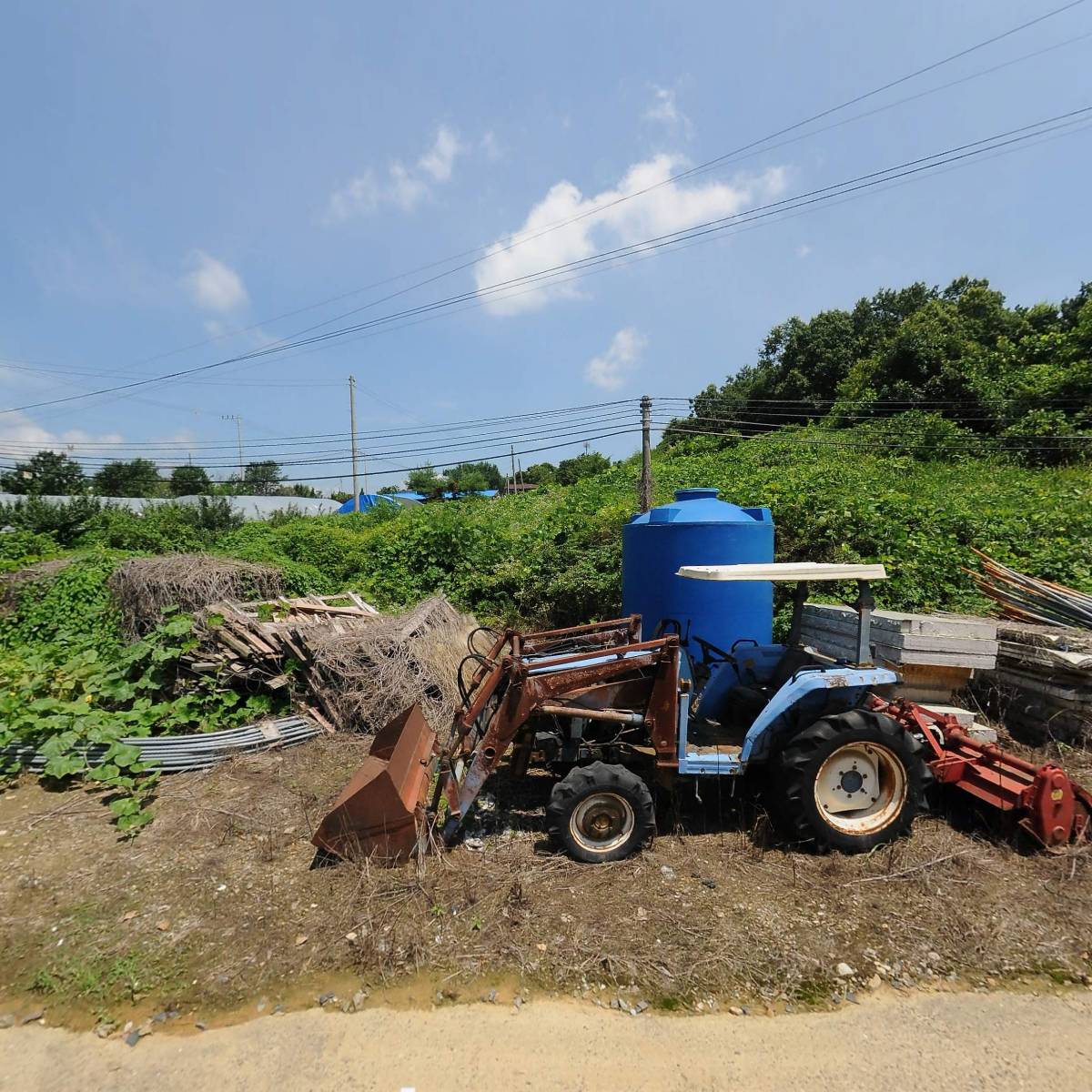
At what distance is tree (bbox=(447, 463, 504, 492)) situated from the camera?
61188mm

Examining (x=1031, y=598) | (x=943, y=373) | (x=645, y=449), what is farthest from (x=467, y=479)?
(x=1031, y=598)

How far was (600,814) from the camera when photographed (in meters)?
3.74

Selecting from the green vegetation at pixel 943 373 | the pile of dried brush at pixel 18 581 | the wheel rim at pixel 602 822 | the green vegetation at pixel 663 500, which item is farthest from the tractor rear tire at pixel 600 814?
the green vegetation at pixel 943 373

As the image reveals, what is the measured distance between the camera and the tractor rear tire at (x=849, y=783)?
367 centimetres

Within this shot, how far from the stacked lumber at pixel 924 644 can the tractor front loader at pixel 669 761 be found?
72 cm

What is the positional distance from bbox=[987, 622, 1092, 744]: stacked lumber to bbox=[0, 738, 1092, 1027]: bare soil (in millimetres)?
1981

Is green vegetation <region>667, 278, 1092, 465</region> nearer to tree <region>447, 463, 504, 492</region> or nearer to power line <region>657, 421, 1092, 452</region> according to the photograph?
power line <region>657, 421, 1092, 452</region>

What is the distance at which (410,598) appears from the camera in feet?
38.1

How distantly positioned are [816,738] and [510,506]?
18.4 meters

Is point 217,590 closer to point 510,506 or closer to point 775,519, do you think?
point 775,519

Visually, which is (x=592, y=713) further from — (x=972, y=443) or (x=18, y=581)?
(x=972, y=443)

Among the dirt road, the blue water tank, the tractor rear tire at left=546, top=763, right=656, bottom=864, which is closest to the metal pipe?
the tractor rear tire at left=546, top=763, right=656, bottom=864

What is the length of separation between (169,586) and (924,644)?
810 cm

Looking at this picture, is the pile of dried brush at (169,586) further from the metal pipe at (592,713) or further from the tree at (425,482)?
the tree at (425,482)
